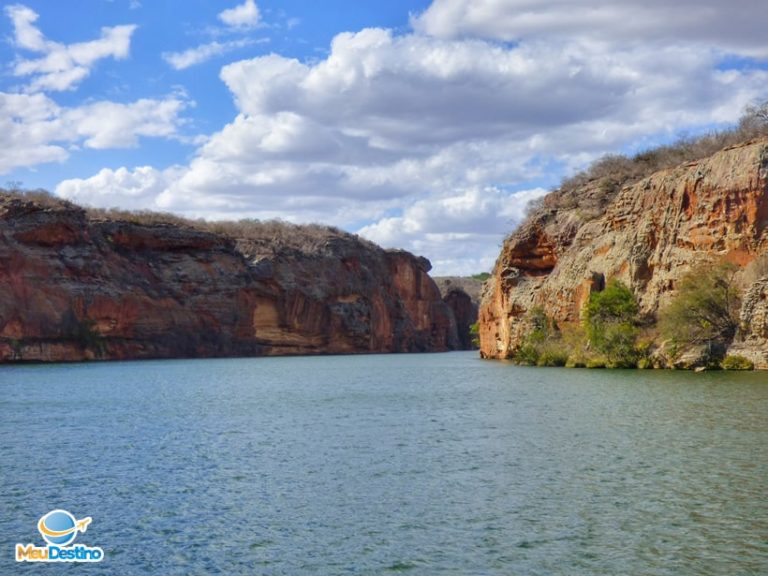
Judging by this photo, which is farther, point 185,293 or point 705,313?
point 185,293

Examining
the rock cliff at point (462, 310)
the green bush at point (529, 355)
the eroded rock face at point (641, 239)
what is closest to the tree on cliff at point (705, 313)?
the eroded rock face at point (641, 239)

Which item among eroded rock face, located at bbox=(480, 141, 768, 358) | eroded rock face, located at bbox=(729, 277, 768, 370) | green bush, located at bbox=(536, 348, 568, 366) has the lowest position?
green bush, located at bbox=(536, 348, 568, 366)

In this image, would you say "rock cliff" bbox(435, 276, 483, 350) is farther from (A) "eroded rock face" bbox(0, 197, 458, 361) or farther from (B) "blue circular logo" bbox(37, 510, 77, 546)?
(B) "blue circular logo" bbox(37, 510, 77, 546)

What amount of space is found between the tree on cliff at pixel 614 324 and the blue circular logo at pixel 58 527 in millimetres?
40757

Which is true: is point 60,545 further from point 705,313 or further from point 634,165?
point 634,165

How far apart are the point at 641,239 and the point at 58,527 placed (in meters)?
47.3

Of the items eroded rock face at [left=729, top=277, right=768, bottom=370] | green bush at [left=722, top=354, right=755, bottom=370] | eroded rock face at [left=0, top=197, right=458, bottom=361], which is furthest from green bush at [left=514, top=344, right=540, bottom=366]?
eroded rock face at [left=0, top=197, right=458, bottom=361]

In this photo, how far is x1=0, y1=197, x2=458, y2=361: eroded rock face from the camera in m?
83.3

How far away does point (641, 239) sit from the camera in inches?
2255

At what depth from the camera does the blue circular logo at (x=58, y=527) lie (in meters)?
15.2

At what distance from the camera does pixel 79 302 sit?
284 feet

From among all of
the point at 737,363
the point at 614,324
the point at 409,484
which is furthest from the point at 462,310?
the point at 409,484

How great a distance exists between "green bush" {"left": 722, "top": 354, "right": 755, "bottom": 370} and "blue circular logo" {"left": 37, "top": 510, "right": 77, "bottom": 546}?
3596cm

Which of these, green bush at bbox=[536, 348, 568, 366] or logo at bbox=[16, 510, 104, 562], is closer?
logo at bbox=[16, 510, 104, 562]
